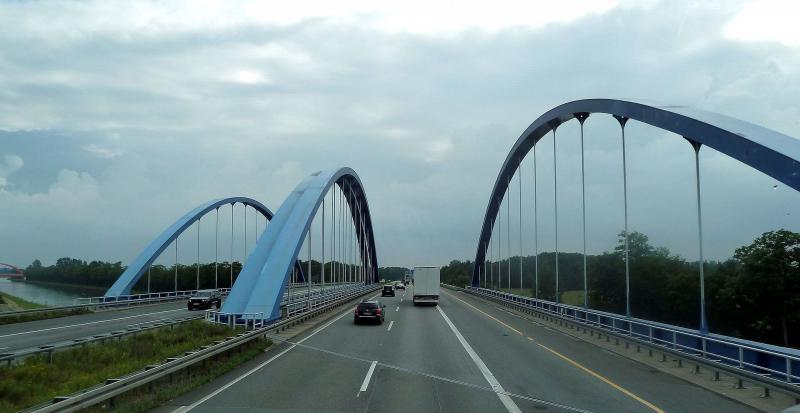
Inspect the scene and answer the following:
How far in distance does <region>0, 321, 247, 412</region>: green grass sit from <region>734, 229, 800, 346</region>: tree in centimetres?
2053

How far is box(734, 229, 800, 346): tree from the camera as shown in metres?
24.1

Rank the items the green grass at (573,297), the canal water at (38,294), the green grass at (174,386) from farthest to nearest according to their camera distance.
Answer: the green grass at (573,297) → the canal water at (38,294) → the green grass at (174,386)

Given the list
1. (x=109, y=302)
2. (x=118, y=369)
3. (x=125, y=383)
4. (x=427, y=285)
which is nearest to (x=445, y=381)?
(x=125, y=383)

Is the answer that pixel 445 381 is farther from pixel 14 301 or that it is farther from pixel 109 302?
pixel 14 301

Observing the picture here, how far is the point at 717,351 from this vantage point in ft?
47.7

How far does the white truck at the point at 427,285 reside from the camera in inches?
1941

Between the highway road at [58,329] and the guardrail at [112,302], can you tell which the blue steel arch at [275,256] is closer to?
the highway road at [58,329]

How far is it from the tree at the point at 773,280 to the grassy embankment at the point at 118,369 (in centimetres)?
1945

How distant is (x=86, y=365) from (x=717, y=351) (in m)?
14.4

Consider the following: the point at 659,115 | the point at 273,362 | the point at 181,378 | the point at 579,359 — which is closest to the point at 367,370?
the point at 273,362

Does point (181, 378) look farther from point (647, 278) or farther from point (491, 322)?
point (647, 278)

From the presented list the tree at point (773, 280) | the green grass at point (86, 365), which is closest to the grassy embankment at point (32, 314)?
the green grass at point (86, 365)

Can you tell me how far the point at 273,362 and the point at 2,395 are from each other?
283 inches

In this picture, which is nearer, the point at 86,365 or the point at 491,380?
Result: the point at 491,380
